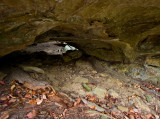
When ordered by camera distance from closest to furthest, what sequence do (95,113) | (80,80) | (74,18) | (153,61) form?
(95,113) < (74,18) < (80,80) < (153,61)

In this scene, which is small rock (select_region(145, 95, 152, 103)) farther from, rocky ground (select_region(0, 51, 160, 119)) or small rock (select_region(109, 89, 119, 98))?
small rock (select_region(109, 89, 119, 98))

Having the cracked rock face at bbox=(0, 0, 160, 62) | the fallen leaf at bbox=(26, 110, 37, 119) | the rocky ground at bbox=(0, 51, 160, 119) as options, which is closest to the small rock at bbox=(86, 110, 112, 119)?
the rocky ground at bbox=(0, 51, 160, 119)

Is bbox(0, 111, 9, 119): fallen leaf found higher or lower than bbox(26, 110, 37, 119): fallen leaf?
higher

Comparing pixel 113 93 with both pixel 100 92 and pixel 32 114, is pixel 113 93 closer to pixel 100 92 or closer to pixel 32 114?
pixel 100 92

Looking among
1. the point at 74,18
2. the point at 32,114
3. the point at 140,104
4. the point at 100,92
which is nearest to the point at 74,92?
the point at 100,92

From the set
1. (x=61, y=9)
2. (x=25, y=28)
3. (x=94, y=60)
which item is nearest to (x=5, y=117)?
(x=25, y=28)

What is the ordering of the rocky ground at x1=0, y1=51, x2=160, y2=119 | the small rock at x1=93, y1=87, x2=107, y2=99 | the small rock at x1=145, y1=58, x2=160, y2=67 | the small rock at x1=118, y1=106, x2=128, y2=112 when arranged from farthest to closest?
the small rock at x1=145, y1=58, x2=160, y2=67 < the small rock at x1=93, y1=87, x2=107, y2=99 < the small rock at x1=118, y1=106, x2=128, y2=112 < the rocky ground at x1=0, y1=51, x2=160, y2=119

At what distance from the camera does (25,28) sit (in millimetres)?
2014

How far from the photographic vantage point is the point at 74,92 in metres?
2.72

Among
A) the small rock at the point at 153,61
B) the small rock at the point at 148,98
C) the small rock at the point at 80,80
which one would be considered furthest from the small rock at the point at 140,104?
the small rock at the point at 153,61

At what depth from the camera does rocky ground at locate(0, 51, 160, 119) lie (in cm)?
188

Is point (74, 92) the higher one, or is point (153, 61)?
point (153, 61)

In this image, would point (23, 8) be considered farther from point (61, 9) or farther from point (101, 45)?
point (101, 45)

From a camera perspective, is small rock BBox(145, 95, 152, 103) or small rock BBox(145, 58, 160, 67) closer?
small rock BBox(145, 95, 152, 103)
